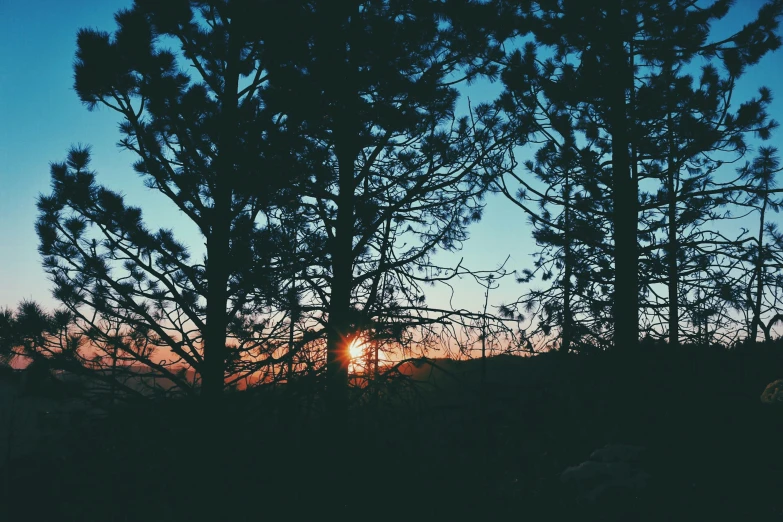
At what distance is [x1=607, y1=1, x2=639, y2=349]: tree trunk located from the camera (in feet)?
25.3

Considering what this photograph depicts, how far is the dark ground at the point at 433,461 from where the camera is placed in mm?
5277

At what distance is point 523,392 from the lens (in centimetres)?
1103

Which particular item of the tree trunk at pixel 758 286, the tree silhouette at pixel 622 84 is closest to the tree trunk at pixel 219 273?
the tree silhouette at pixel 622 84

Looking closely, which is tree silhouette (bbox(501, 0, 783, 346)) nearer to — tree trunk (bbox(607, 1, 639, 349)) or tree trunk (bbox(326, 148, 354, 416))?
tree trunk (bbox(607, 1, 639, 349))

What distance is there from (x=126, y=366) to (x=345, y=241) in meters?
3.11

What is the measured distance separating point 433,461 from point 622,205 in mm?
4770

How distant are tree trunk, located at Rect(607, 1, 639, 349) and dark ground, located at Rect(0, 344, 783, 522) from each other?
0.56 m

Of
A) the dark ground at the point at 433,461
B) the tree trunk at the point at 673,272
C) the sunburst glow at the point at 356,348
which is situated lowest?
the dark ground at the point at 433,461

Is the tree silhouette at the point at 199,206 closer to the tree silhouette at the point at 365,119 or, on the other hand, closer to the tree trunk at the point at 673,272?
the tree silhouette at the point at 365,119

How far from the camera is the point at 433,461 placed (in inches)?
284

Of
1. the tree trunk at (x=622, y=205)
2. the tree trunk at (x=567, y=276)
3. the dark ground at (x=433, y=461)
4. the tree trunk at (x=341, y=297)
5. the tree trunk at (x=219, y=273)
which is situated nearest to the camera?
the dark ground at (x=433, y=461)

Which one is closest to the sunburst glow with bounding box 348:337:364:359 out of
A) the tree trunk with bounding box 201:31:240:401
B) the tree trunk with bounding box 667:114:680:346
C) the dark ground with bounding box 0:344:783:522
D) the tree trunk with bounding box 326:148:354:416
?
the tree trunk with bounding box 326:148:354:416

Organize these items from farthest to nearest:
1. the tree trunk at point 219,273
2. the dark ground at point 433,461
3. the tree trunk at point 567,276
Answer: the tree trunk at point 567,276, the tree trunk at point 219,273, the dark ground at point 433,461

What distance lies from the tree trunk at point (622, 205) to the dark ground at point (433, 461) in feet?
1.82
